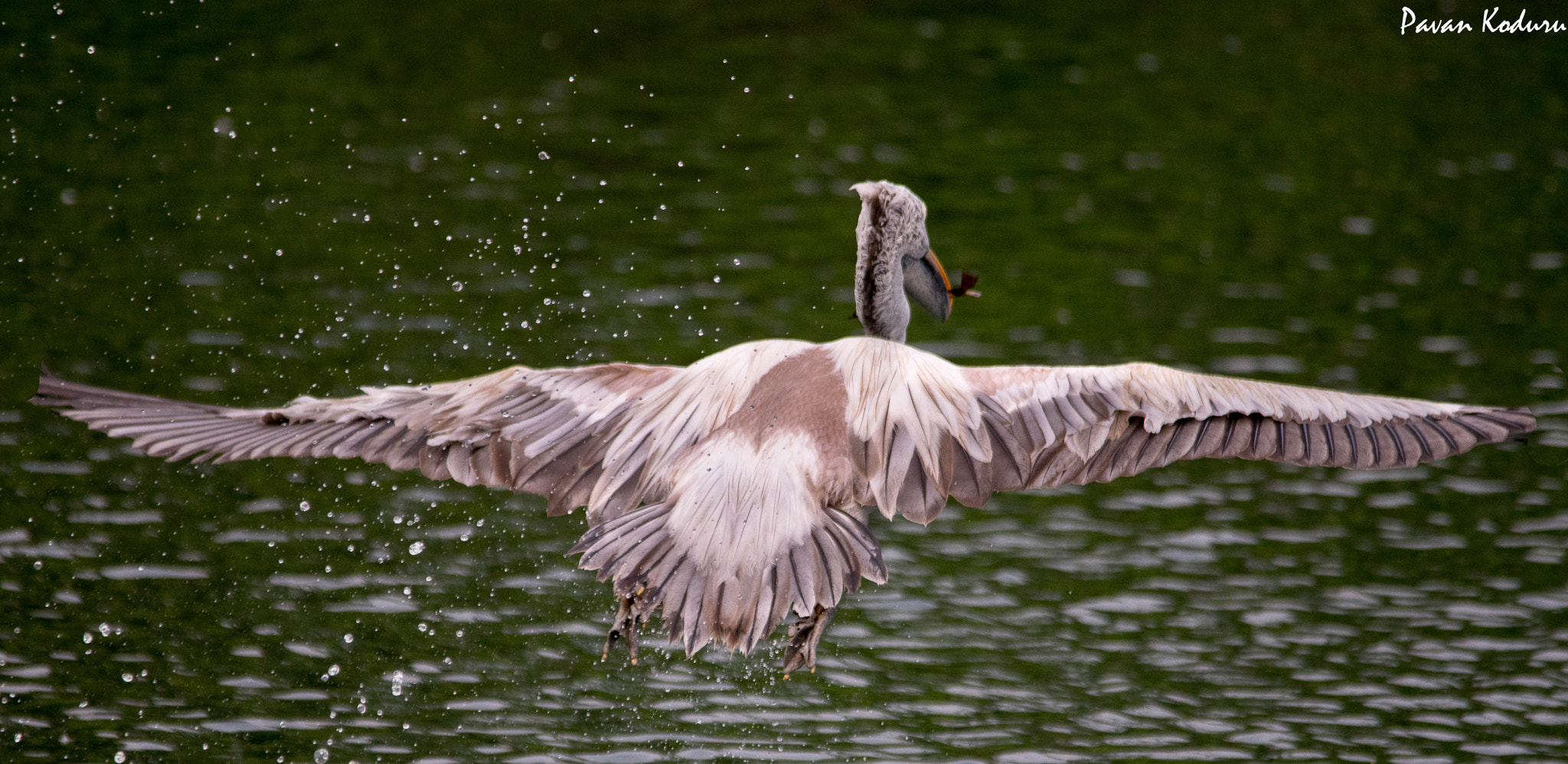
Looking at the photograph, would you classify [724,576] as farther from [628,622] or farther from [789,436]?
[628,622]

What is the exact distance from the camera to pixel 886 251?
681 centimetres

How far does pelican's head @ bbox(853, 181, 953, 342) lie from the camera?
22.2 feet

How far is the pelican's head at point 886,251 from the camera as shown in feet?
22.2

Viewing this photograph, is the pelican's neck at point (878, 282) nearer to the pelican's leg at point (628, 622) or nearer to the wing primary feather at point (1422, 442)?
the pelican's leg at point (628, 622)

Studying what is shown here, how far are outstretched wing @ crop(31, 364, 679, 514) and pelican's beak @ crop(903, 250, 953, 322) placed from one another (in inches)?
43.1

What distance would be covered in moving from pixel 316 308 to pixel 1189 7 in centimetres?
1476

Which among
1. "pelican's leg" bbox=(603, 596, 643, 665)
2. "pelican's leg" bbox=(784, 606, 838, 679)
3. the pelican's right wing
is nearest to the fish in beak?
the pelican's right wing

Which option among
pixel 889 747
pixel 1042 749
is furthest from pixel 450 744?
pixel 1042 749

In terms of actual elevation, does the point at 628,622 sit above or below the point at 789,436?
below

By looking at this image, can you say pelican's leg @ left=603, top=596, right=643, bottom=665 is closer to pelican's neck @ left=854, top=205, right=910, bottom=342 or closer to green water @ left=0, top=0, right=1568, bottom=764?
green water @ left=0, top=0, right=1568, bottom=764

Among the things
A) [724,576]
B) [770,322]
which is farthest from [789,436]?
[770,322]

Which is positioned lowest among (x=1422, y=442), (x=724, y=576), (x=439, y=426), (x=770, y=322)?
(x=724, y=576)

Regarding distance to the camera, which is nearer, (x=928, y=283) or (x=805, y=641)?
(x=805, y=641)

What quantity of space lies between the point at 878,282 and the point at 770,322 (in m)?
6.03
